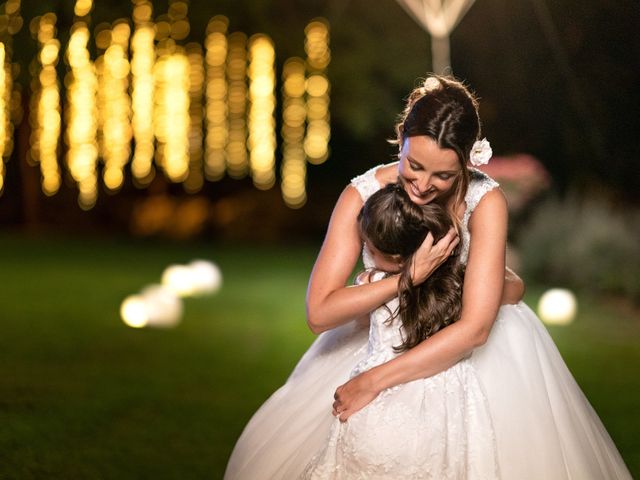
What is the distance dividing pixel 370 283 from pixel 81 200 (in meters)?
19.4

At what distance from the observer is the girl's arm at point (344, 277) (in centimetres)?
364

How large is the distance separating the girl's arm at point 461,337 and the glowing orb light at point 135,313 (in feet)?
22.1

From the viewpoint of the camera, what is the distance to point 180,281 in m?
13.1

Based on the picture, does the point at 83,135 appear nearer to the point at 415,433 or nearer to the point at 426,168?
the point at 426,168

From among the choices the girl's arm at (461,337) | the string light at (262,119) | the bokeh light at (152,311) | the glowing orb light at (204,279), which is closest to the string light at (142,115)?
the string light at (262,119)

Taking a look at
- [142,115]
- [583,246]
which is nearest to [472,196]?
[583,246]

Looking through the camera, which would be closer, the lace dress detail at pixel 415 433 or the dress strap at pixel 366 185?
the lace dress detail at pixel 415 433

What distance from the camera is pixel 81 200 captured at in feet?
73.7

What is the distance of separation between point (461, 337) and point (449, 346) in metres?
0.05

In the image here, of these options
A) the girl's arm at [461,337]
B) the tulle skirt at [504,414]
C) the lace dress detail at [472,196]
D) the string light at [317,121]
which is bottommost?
the tulle skirt at [504,414]

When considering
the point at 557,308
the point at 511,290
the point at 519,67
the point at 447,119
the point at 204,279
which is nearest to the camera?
the point at 447,119

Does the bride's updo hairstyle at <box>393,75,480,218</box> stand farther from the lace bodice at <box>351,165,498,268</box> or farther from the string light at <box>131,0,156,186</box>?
the string light at <box>131,0,156,186</box>

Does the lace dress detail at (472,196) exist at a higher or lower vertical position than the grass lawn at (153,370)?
higher

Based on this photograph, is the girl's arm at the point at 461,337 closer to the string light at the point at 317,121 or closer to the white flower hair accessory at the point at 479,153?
the white flower hair accessory at the point at 479,153
